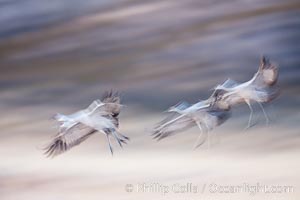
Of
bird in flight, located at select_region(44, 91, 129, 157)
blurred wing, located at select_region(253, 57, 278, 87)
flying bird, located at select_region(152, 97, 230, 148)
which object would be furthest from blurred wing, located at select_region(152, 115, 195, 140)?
blurred wing, located at select_region(253, 57, 278, 87)

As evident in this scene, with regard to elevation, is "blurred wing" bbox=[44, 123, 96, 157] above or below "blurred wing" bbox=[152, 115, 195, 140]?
below

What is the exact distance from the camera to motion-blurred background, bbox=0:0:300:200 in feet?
6.81

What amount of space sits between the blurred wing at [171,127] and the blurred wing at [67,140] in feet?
0.80

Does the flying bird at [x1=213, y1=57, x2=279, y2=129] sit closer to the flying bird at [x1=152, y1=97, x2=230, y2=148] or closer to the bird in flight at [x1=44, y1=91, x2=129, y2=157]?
the flying bird at [x1=152, y1=97, x2=230, y2=148]

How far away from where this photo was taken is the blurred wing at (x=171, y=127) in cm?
209

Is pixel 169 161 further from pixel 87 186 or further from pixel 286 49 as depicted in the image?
pixel 286 49

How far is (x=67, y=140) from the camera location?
211cm

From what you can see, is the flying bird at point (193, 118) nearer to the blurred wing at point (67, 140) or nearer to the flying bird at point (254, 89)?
the flying bird at point (254, 89)

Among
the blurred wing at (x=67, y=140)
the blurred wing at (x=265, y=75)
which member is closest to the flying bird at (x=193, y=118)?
the blurred wing at (x=265, y=75)

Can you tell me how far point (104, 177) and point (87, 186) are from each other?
7 cm

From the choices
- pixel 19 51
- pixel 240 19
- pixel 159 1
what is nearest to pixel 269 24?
pixel 240 19

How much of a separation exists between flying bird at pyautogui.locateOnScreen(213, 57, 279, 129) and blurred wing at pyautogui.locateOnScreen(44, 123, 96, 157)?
499mm

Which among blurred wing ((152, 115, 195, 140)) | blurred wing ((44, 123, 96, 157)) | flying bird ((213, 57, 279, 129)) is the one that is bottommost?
blurred wing ((44, 123, 96, 157))

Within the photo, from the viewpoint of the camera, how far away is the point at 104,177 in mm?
2086
